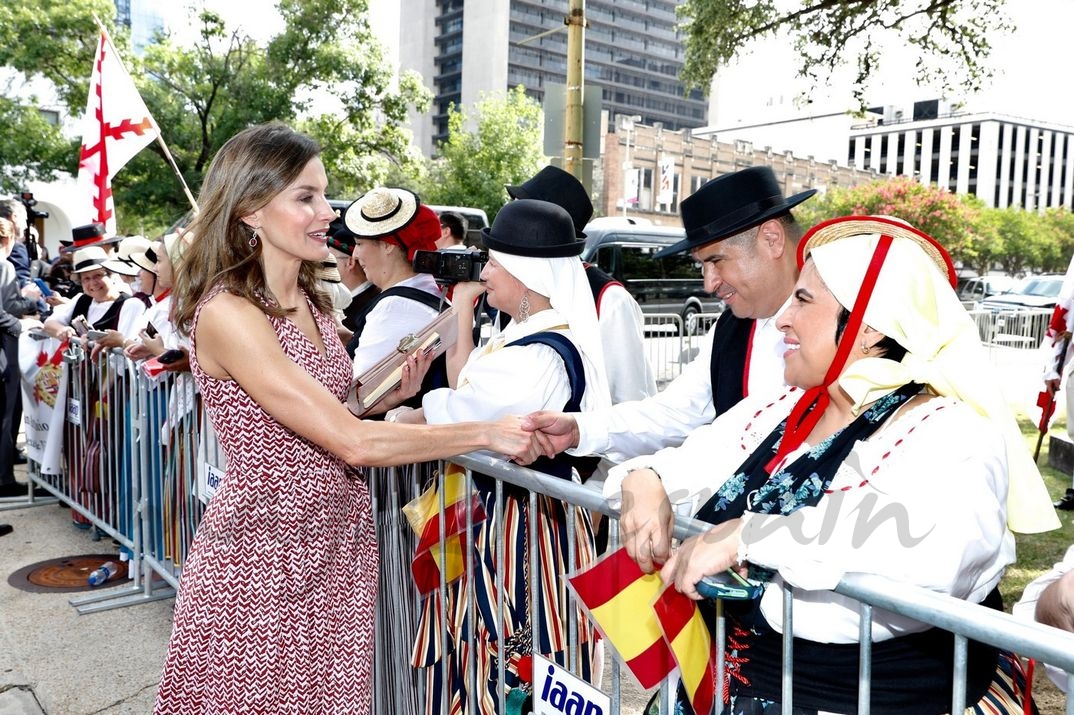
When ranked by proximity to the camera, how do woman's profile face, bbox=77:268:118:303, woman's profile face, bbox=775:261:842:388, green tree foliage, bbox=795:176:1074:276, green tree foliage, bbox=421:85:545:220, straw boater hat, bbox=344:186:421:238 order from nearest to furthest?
woman's profile face, bbox=775:261:842:388
straw boater hat, bbox=344:186:421:238
woman's profile face, bbox=77:268:118:303
green tree foliage, bbox=421:85:545:220
green tree foliage, bbox=795:176:1074:276

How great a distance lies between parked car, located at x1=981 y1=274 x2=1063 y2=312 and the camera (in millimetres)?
23848

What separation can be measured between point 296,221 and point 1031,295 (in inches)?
1070

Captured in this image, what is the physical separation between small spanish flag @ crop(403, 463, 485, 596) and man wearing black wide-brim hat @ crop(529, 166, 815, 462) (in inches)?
16.6

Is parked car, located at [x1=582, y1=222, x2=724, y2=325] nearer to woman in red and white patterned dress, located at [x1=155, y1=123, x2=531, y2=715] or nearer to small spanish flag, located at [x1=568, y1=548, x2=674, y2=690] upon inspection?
woman in red and white patterned dress, located at [x1=155, y1=123, x2=531, y2=715]

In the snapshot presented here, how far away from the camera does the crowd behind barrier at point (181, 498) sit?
142 cm

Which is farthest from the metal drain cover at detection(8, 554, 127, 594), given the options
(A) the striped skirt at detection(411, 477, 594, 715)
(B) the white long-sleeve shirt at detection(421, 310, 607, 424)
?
(B) the white long-sleeve shirt at detection(421, 310, 607, 424)

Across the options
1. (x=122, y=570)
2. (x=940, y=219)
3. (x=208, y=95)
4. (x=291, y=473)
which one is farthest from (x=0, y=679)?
(x=940, y=219)

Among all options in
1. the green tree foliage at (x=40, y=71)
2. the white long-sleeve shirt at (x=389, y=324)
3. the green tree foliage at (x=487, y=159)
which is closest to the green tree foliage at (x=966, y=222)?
the green tree foliage at (x=487, y=159)

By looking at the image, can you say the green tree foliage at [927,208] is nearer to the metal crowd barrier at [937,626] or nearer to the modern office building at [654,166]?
the modern office building at [654,166]

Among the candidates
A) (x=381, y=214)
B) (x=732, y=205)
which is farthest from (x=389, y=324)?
(x=732, y=205)

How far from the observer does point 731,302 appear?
2971 mm

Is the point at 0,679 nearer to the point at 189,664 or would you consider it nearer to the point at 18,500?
the point at 189,664

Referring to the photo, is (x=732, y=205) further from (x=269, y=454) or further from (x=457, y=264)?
(x=269, y=454)

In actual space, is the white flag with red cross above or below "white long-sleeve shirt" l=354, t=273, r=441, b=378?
above
